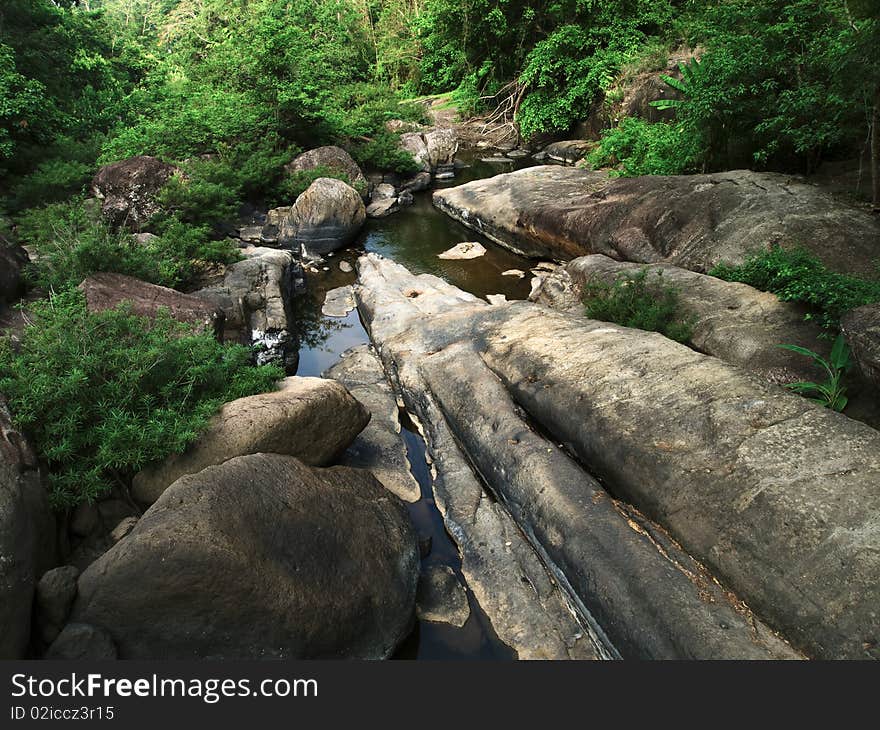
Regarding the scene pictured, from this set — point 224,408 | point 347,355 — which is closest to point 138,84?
point 347,355

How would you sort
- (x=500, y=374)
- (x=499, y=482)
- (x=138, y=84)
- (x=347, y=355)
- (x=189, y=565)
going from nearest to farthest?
(x=189, y=565)
(x=499, y=482)
(x=500, y=374)
(x=347, y=355)
(x=138, y=84)

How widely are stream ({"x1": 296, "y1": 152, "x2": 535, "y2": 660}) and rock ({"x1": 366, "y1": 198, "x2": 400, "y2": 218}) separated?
22cm

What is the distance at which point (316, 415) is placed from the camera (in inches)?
225

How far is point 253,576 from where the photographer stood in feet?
12.9

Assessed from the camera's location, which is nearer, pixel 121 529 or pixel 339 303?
pixel 121 529

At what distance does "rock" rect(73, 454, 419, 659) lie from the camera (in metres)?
3.80

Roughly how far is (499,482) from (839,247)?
6295mm

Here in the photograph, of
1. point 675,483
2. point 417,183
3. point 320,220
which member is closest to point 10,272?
point 320,220

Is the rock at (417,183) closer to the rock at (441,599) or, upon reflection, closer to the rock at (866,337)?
the rock at (866,337)

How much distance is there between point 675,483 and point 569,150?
18920mm

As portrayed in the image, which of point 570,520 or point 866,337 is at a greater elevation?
point 866,337

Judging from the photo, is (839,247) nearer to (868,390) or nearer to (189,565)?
(868,390)

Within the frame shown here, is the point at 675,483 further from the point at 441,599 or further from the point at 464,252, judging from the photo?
the point at 464,252

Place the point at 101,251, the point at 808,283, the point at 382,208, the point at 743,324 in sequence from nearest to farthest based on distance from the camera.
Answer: the point at 808,283, the point at 743,324, the point at 101,251, the point at 382,208
